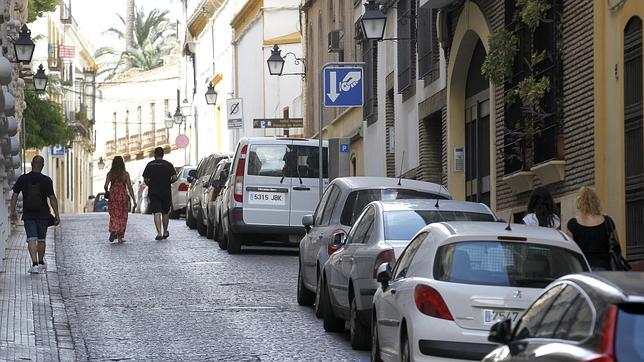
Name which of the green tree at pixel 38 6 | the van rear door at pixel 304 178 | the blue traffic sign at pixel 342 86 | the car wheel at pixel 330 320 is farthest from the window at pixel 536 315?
the green tree at pixel 38 6

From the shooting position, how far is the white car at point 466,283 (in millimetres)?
11602

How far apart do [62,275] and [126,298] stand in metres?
3.60

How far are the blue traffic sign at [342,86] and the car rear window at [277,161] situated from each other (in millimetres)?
1122

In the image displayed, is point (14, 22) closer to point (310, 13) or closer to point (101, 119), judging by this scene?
point (310, 13)

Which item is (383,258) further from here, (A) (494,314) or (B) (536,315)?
(B) (536,315)

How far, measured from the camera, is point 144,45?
348ft

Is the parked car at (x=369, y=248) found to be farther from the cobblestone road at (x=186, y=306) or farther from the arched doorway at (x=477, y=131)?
the arched doorway at (x=477, y=131)

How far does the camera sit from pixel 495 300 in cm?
1165

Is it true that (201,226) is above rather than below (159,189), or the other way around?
below

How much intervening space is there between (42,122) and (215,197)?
1560 cm

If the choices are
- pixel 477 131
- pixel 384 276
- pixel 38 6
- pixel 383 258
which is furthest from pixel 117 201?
pixel 384 276

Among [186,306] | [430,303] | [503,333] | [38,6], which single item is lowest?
[186,306]

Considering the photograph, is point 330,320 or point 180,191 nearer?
point 330,320

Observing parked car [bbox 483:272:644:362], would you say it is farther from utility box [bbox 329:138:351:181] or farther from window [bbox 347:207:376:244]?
utility box [bbox 329:138:351:181]
